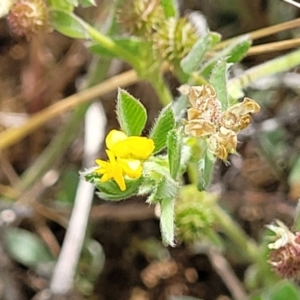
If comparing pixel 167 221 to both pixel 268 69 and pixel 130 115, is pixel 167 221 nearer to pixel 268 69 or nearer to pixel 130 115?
pixel 130 115

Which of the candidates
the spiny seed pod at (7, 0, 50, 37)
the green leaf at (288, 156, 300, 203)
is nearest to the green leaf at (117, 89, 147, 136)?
the spiny seed pod at (7, 0, 50, 37)

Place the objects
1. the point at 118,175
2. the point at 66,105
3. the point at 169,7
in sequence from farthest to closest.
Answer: the point at 66,105, the point at 169,7, the point at 118,175

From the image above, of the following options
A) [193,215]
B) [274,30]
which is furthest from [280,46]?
[193,215]

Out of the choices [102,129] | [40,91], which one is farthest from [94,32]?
[40,91]

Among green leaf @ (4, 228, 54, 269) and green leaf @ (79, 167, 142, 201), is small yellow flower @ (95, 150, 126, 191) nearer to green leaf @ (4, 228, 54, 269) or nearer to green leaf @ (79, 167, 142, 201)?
green leaf @ (79, 167, 142, 201)

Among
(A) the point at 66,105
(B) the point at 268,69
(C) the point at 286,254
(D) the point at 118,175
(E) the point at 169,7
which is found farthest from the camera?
(A) the point at 66,105

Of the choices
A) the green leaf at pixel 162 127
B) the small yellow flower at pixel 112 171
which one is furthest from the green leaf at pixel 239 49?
the small yellow flower at pixel 112 171

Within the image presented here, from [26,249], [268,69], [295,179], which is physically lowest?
[26,249]
